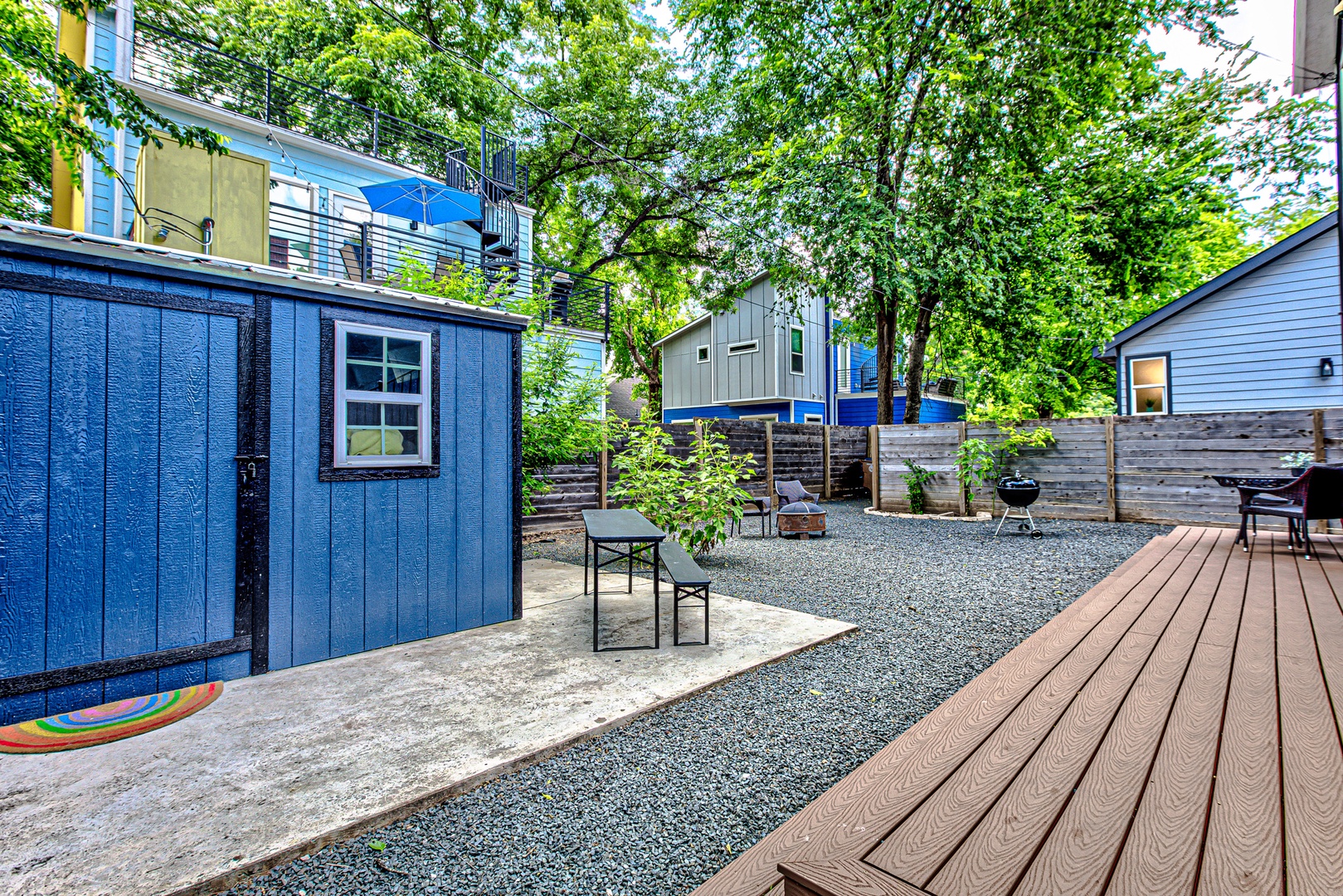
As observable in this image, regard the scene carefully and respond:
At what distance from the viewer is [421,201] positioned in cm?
863

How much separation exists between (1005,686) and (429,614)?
3.22m

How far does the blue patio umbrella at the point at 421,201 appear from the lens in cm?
838

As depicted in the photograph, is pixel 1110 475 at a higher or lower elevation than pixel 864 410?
lower

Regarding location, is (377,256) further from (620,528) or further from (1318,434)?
(1318,434)

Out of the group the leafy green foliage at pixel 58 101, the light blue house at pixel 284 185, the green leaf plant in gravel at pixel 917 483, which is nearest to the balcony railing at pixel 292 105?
the light blue house at pixel 284 185

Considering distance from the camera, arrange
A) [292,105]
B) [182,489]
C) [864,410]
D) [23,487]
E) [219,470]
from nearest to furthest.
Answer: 1. [23,487]
2. [182,489]
3. [219,470]
4. [292,105]
5. [864,410]

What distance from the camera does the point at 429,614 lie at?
12.1 ft

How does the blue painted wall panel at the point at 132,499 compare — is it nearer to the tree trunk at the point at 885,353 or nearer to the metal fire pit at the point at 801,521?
the metal fire pit at the point at 801,521

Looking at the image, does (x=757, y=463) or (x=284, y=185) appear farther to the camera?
(x=757, y=463)

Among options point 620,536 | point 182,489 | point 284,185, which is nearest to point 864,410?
point 284,185

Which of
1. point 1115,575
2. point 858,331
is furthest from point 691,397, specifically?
point 1115,575

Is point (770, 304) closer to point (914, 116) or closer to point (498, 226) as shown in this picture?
point (914, 116)


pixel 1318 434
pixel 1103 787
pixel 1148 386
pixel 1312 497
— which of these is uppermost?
pixel 1148 386

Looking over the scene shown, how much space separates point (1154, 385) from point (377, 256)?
14.0 metres
